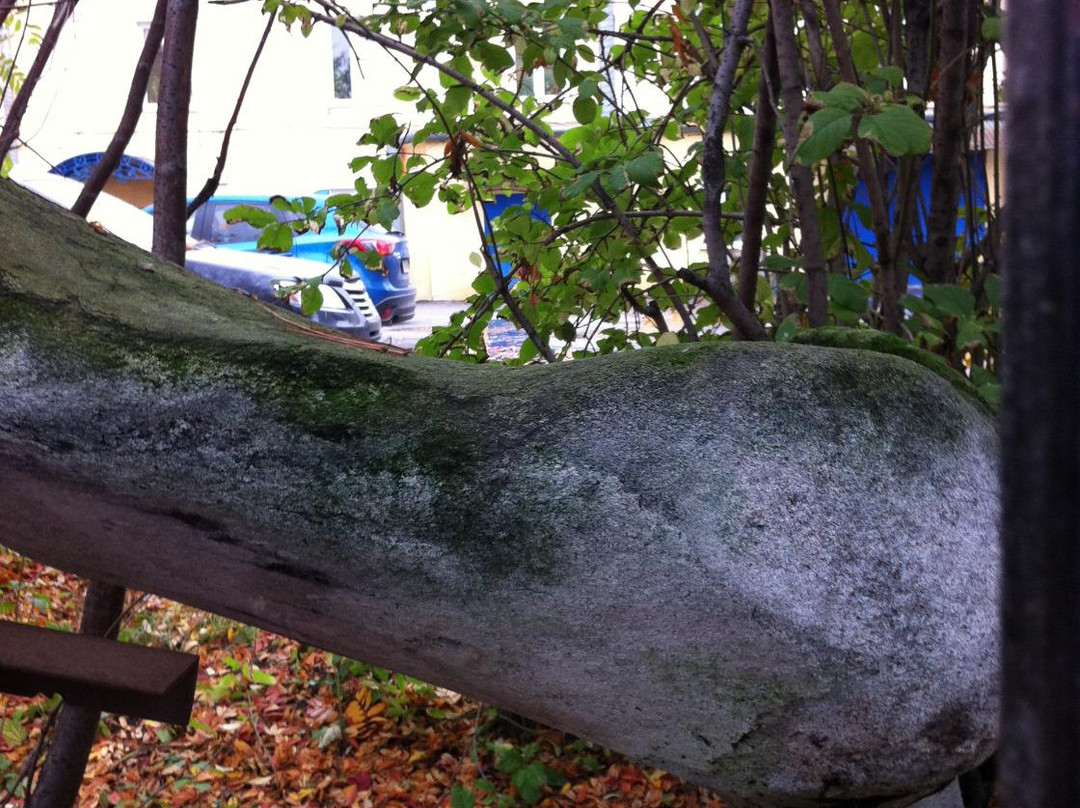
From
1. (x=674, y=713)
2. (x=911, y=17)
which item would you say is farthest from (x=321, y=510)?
(x=911, y=17)

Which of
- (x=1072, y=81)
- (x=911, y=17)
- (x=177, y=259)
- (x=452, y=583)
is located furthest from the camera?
(x=177, y=259)

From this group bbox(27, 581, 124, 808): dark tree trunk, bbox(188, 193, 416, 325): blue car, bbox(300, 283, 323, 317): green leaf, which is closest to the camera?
bbox(27, 581, 124, 808): dark tree trunk

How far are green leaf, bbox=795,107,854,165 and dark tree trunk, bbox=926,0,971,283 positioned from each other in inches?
32.2

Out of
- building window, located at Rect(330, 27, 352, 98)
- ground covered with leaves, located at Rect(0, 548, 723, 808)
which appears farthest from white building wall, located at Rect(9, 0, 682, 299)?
ground covered with leaves, located at Rect(0, 548, 723, 808)

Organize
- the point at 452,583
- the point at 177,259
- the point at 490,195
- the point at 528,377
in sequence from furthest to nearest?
the point at 490,195 → the point at 177,259 → the point at 528,377 → the point at 452,583

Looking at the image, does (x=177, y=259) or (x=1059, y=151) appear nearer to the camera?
(x=1059, y=151)

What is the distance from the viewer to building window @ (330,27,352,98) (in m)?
17.2

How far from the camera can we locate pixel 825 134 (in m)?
1.76

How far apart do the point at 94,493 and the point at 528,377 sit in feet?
1.92

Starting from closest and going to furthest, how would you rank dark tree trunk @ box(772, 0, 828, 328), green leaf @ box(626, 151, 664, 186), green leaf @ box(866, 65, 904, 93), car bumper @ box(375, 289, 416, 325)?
green leaf @ box(866, 65, 904, 93)
green leaf @ box(626, 151, 664, 186)
dark tree trunk @ box(772, 0, 828, 328)
car bumper @ box(375, 289, 416, 325)

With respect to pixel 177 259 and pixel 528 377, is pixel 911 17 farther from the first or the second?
pixel 177 259

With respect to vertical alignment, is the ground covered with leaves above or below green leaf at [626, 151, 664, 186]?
below

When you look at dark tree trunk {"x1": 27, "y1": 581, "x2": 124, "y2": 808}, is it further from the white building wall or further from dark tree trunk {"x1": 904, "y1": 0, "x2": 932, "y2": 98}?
the white building wall

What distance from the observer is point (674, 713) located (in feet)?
4.40
